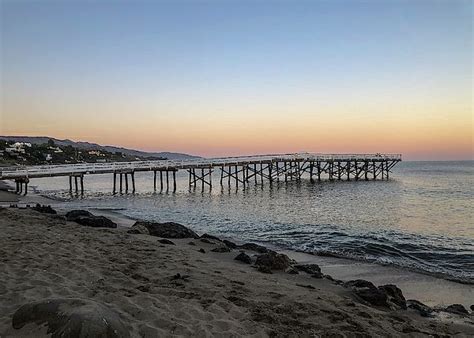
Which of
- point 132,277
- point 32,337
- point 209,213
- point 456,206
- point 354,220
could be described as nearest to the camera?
point 32,337

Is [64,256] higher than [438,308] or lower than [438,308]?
higher

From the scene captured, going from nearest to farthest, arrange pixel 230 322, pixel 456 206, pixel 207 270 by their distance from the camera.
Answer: pixel 230 322 → pixel 207 270 → pixel 456 206

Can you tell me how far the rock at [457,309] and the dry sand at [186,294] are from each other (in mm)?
296

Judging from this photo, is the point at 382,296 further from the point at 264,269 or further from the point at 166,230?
the point at 166,230

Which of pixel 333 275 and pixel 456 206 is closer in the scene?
pixel 333 275

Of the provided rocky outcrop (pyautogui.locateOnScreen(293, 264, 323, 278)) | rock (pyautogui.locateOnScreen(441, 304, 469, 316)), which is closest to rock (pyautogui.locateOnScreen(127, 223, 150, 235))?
rocky outcrop (pyautogui.locateOnScreen(293, 264, 323, 278))

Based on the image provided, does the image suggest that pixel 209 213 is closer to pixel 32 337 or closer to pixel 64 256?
pixel 64 256

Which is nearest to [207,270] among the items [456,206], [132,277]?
[132,277]

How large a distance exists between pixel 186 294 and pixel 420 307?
171 inches

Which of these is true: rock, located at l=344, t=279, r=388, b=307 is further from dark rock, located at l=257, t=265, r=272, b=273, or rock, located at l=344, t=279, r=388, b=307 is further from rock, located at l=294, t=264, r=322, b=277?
dark rock, located at l=257, t=265, r=272, b=273

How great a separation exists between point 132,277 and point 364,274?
19.5 feet

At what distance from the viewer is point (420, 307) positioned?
7.43 metres

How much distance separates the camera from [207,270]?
8.18 meters

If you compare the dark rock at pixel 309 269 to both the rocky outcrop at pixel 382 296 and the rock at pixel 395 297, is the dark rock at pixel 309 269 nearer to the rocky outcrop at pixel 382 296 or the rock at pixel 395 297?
the rocky outcrop at pixel 382 296
